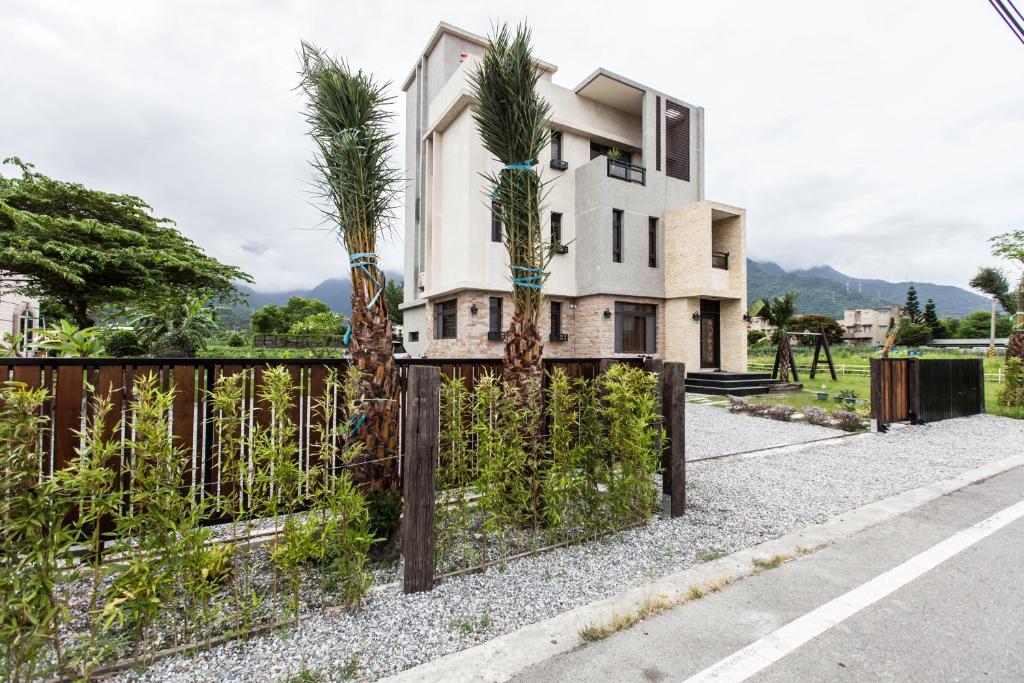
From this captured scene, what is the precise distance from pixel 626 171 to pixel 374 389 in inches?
529

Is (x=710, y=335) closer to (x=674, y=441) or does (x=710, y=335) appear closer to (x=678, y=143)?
(x=678, y=143)

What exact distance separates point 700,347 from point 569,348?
4408mm

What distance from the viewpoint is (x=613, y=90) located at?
549 inches

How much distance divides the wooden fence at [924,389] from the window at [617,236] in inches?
299

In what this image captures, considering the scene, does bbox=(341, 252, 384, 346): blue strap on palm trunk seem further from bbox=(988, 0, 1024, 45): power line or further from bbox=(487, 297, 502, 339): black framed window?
bbox=(487, 297, 502, 339): black framed window

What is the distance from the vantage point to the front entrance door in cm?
1454

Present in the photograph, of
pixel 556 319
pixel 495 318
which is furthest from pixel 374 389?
pixel 556 319

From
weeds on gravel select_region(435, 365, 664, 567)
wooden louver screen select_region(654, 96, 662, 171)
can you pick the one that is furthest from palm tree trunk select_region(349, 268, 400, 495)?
wooden louver screen select_region(654, 96, 662, 171)

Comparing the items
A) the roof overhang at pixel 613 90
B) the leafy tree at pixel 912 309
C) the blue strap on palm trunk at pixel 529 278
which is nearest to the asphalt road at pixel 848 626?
the blue strap on palm trunk at pixel 529 278

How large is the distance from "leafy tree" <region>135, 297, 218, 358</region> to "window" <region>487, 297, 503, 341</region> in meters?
9.69

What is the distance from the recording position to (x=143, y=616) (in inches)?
73.3

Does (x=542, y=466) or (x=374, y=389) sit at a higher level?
(x=374, y=389)

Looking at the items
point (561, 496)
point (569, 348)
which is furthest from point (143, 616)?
point (569, 348)

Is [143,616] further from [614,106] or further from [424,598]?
[614,106]
